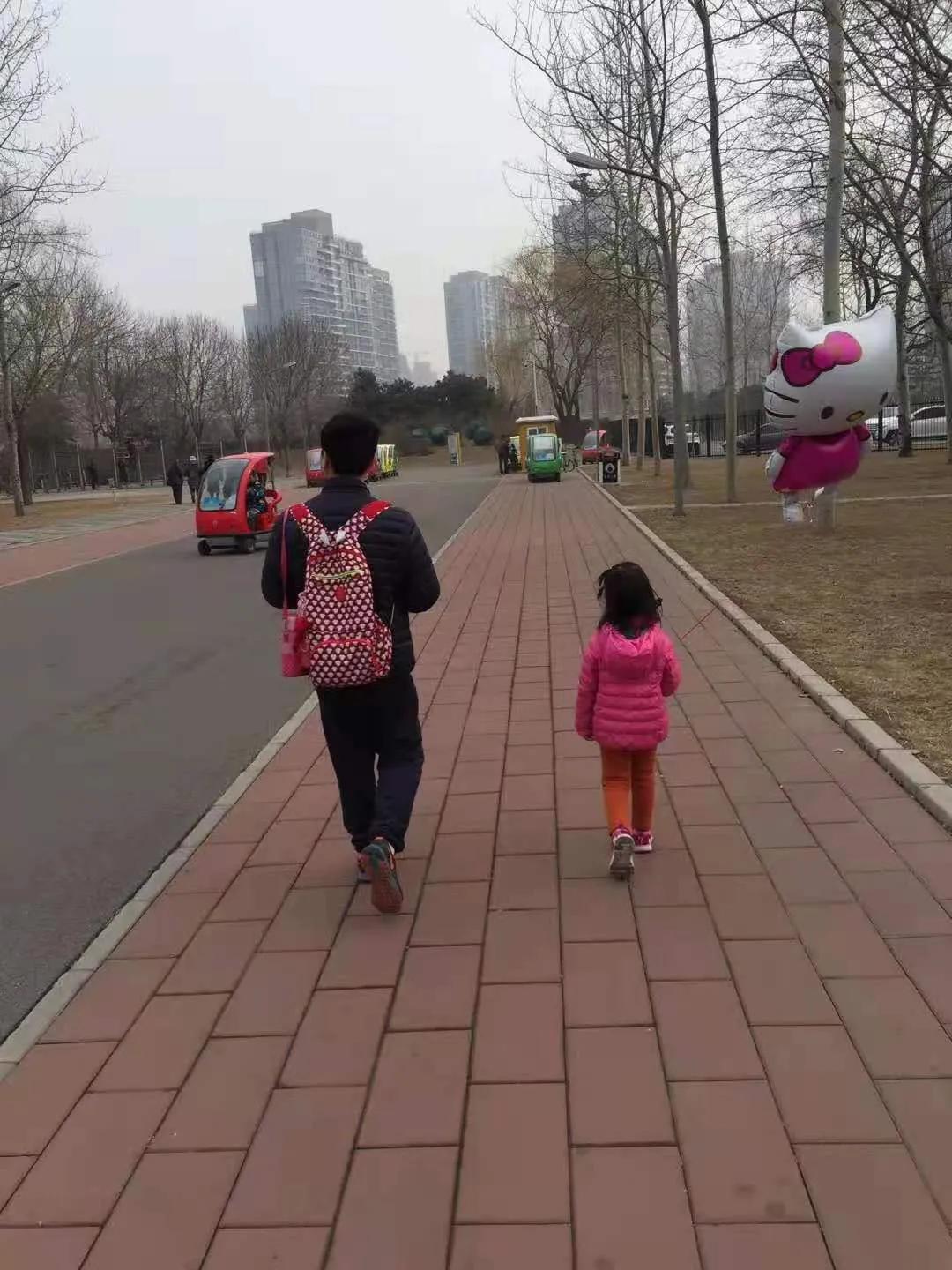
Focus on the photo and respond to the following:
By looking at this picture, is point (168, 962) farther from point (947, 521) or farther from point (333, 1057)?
point (947, 521)

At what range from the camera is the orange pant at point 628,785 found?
13.9ft

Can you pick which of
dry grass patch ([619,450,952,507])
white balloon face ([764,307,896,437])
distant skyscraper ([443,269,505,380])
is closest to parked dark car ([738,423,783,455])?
dry grass patch ([619,450,952,507])

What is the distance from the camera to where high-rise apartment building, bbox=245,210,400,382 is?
101875 mm

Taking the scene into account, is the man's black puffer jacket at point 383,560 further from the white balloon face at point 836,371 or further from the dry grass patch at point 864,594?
the white balloon face at point 836,371

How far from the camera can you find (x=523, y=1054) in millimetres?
3014

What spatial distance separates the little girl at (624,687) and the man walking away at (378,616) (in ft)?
2.37

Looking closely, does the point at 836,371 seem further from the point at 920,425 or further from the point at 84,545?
the point at 920,425

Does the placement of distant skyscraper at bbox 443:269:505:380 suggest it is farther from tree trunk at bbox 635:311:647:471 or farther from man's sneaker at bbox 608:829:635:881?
man's sneaker at bbox 608:829:635:881

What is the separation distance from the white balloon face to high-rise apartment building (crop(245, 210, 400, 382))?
85653 millimetres

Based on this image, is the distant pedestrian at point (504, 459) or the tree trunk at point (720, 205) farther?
the distant pedestrian at point (504, 459)

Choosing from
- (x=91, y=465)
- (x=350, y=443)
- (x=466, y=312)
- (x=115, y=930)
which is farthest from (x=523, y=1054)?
(x=466, y=312)

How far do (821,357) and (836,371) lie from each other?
24cm

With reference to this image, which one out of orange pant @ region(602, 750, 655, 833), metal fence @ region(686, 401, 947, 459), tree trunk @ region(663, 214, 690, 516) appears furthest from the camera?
metal fence @ region(686, 401, 947, 459)

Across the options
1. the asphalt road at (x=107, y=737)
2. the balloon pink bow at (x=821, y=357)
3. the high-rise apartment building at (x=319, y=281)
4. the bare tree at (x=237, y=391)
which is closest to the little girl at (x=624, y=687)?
the asphalt road at (x=107, y=737)
